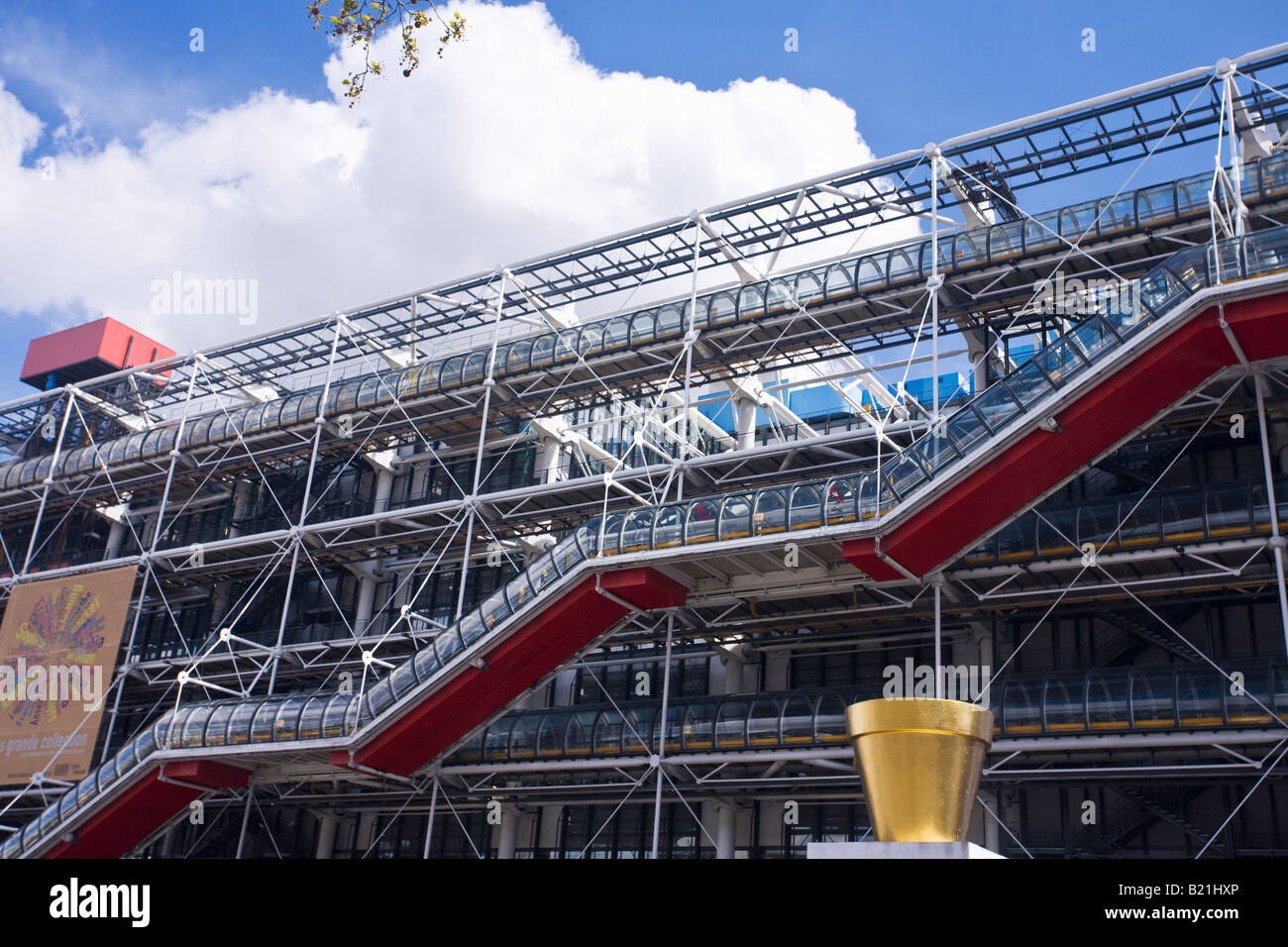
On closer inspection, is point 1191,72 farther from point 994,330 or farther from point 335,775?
point 335,775

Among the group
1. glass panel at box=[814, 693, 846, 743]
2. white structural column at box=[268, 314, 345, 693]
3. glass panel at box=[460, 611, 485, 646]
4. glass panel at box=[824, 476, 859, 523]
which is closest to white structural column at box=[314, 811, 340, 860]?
white structural column at box=[268, 314, 345, 693]

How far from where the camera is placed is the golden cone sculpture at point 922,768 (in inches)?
406

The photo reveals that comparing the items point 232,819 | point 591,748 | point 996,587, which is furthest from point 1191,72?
point 232,819

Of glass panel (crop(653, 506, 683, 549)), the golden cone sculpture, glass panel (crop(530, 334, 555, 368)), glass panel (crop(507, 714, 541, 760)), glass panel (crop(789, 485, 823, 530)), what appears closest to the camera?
the golden cone sculpture

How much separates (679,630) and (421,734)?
5.67m

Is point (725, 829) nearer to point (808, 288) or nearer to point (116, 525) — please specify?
point (808, 288)

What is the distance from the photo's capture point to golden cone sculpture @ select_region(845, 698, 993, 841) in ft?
33.8

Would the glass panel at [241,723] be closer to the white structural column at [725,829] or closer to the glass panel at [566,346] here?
the white structural column at [725,829]

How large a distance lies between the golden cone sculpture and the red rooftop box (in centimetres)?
4062

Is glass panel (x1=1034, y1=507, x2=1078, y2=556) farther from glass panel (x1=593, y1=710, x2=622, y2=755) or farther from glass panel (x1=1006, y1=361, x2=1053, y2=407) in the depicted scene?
glass panel (x1=593, y1=710, x2=622, y2=755)

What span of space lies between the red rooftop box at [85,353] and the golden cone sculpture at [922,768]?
40.6m

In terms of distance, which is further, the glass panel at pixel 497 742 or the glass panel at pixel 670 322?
the glass panel at pixel 670 322

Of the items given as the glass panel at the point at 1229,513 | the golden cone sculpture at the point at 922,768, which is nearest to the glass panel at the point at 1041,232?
the glass panel at the point at 1229,513
